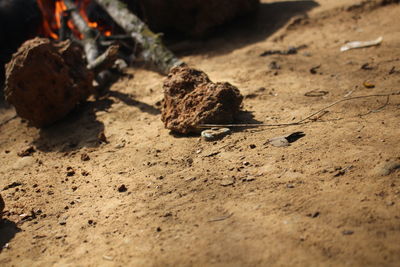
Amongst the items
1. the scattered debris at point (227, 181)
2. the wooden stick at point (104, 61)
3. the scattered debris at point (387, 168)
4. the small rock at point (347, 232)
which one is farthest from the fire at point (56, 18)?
the small rock at point (347, 232)

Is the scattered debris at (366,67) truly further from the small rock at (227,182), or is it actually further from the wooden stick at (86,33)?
the wooden stick at (86,33)

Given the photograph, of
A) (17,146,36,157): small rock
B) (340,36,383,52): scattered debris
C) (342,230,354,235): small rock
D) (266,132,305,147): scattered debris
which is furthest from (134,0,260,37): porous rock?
(342,230,354,235): small rock

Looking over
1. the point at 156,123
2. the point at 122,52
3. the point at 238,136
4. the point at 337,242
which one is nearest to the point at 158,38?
the point at 122,52

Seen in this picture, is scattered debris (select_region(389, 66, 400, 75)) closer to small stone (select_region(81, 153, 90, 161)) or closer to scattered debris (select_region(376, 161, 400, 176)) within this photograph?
scattered debris (select_region(376, 161, 400, 176))

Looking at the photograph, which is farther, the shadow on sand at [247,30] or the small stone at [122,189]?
the shadow on sand at [247,30]

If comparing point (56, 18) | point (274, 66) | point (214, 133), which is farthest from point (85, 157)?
point (56, 18)

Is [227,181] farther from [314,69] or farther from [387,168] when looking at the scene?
[314,69]

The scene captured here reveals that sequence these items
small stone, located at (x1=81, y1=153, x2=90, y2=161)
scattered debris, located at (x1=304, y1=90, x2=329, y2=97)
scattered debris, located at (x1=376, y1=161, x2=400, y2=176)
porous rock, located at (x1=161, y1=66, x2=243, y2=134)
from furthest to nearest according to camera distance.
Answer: scattered debris, located at (x1=304, y1=90, x2=329, y2=97), small stone, located at (x1=81, y1=153, x2=90, y2=161), porous rock, located at (x1=161, y1=66, x2=243, y2=134), scattered debris, located at (x1=376, y1=161, x2=400, y2=176)
